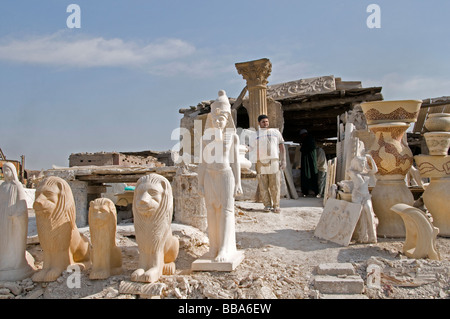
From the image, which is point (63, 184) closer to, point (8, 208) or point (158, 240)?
point (8, 208)

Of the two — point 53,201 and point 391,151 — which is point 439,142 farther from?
point 53,201

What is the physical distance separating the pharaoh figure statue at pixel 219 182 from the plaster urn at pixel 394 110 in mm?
2531

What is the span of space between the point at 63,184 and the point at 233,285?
222 cm

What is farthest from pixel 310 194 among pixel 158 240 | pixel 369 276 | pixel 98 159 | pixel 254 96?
pixel 98 159

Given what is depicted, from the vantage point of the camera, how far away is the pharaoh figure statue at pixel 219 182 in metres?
4.40

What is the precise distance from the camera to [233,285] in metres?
3.99

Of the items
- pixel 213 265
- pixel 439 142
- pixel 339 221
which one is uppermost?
pixel 439 142

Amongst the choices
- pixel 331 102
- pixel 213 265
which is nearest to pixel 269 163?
pixel 213 265

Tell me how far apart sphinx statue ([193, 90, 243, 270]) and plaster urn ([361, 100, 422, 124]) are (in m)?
2.53

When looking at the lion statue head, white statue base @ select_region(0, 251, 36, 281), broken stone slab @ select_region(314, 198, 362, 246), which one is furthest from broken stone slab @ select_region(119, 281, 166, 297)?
broken stone slab @ select_region(314, 198, 362, 246)

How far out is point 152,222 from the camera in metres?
4.00

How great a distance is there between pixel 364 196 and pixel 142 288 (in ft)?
10.5

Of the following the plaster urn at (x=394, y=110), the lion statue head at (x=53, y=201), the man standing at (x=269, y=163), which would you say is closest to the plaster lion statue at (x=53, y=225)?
the lion statue head at (x=53, y=201)
